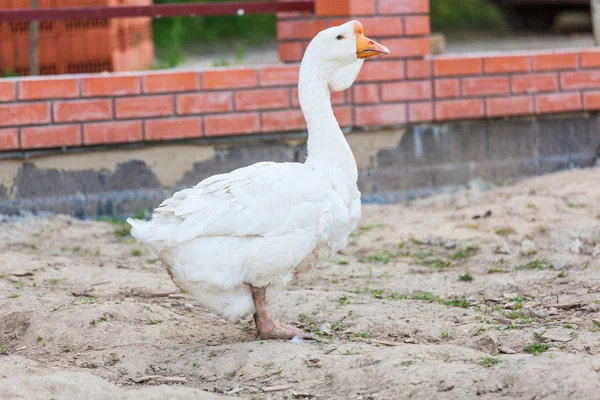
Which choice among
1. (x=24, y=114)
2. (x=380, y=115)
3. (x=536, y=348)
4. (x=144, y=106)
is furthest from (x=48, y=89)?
(x=536, y=348)

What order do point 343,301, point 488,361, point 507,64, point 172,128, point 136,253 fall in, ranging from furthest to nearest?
1. point 507,64
2. point 172,128
3. point 136,253
4. point 343,301
5. point 488,361

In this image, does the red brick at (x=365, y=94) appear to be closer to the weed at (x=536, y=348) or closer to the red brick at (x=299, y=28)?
the red brick at (x=299, y=28)

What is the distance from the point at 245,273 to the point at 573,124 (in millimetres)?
3660

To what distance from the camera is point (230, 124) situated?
567cm

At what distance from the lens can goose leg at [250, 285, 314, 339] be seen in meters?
3.52

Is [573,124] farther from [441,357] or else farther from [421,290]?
[441,357]

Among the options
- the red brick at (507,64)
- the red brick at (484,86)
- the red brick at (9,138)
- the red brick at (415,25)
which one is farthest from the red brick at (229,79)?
the red brick at (507,64)

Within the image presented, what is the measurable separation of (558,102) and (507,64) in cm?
46

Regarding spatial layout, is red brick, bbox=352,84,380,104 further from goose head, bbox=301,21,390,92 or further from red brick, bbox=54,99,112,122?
goose head, bbox=301,21,390,92

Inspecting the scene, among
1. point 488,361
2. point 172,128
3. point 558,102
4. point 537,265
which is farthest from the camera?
point 558,102

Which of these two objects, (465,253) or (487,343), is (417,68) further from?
(487,343)

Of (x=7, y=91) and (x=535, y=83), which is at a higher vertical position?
(x=7, y=91)

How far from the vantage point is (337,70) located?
3730mm

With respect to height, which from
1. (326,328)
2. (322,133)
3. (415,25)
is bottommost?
(326,328)
